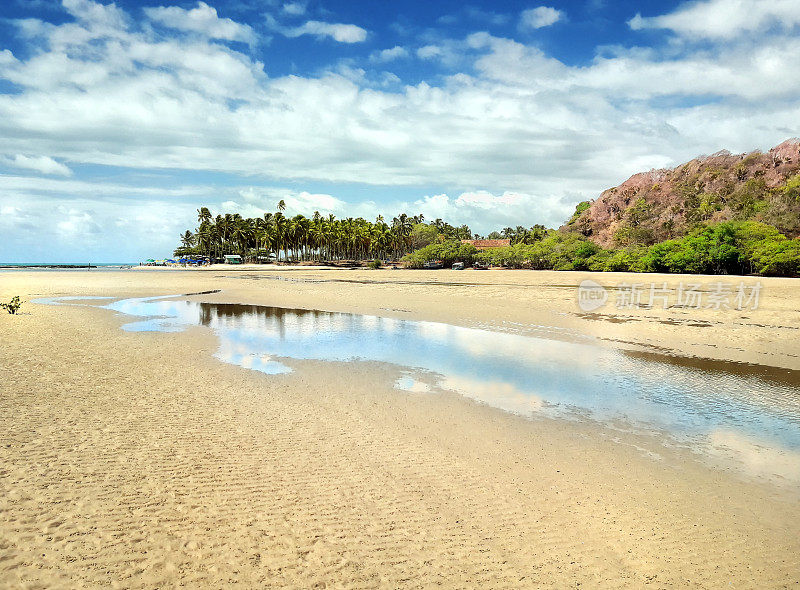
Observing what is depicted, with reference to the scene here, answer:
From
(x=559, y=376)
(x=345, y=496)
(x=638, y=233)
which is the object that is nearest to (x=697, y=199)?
(x=638, y=233)

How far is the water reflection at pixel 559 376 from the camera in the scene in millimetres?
9414

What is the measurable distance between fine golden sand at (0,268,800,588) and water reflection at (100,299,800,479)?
1232 mm

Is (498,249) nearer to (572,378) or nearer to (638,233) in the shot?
(638,233)

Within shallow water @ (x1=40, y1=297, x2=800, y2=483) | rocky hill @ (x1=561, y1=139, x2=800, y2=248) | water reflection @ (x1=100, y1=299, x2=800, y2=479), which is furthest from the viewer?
rocky hill @ (x1=561, y1=139, x2=800, y2=248)

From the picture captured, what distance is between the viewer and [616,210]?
512ft

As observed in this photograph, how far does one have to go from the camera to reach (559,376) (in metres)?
13.0

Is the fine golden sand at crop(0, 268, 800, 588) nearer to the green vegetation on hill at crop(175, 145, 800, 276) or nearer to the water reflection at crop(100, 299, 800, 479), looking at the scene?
the water reflection at crop(100, 299, 800, 479)

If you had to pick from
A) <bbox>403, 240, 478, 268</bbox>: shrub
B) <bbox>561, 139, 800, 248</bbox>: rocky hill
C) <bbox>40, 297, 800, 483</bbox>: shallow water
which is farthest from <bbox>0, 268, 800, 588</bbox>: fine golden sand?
<bbox>403, 240, 478, 268</bbox>: shrub

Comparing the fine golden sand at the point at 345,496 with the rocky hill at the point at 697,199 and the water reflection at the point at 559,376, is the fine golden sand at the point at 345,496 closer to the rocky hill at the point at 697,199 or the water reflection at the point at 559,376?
the water reflection at the point at 559,376

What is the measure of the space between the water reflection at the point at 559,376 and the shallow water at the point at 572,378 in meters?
0.03

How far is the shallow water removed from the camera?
8.97 m

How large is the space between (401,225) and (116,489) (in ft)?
510

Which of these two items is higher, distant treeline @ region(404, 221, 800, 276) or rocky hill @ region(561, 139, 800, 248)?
rocky hill @ region(561, 139, 800, 248)

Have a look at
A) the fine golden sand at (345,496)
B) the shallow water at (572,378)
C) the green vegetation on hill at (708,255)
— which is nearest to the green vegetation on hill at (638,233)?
the green vegetation on hill at (708,255)
